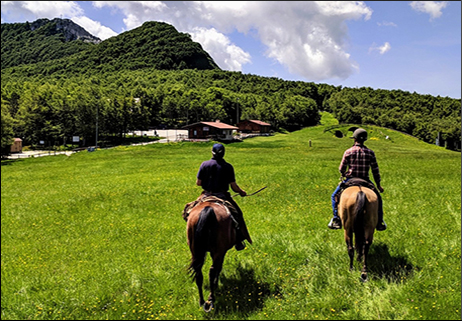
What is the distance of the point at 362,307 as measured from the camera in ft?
21.3

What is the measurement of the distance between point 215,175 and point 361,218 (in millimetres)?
4012

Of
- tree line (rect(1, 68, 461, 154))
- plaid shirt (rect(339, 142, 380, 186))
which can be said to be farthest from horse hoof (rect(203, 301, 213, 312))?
tree line (rect(1, 68, 461, 154))

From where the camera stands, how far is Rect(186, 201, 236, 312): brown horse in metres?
6.61

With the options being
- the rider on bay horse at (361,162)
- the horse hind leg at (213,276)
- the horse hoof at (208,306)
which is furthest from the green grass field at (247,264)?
the rider on bay horse at (361,162)

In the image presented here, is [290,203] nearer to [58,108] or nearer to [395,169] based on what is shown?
[395,169]

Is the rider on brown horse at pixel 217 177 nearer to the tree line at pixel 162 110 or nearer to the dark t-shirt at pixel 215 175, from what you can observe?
the dark t-shirt at pixel 215 175

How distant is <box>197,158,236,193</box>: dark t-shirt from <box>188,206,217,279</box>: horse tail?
1.02 metres

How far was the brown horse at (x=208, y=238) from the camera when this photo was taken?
661 cm

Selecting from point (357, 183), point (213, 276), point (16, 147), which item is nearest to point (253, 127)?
point (16, 147)

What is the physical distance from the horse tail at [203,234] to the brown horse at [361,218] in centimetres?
375

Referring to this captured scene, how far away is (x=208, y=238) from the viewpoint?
6.69m

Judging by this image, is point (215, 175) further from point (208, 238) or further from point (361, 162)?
point (361, 162)

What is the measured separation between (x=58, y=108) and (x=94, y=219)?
71959 mm

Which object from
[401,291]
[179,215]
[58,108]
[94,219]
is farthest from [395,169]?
[58,108]
